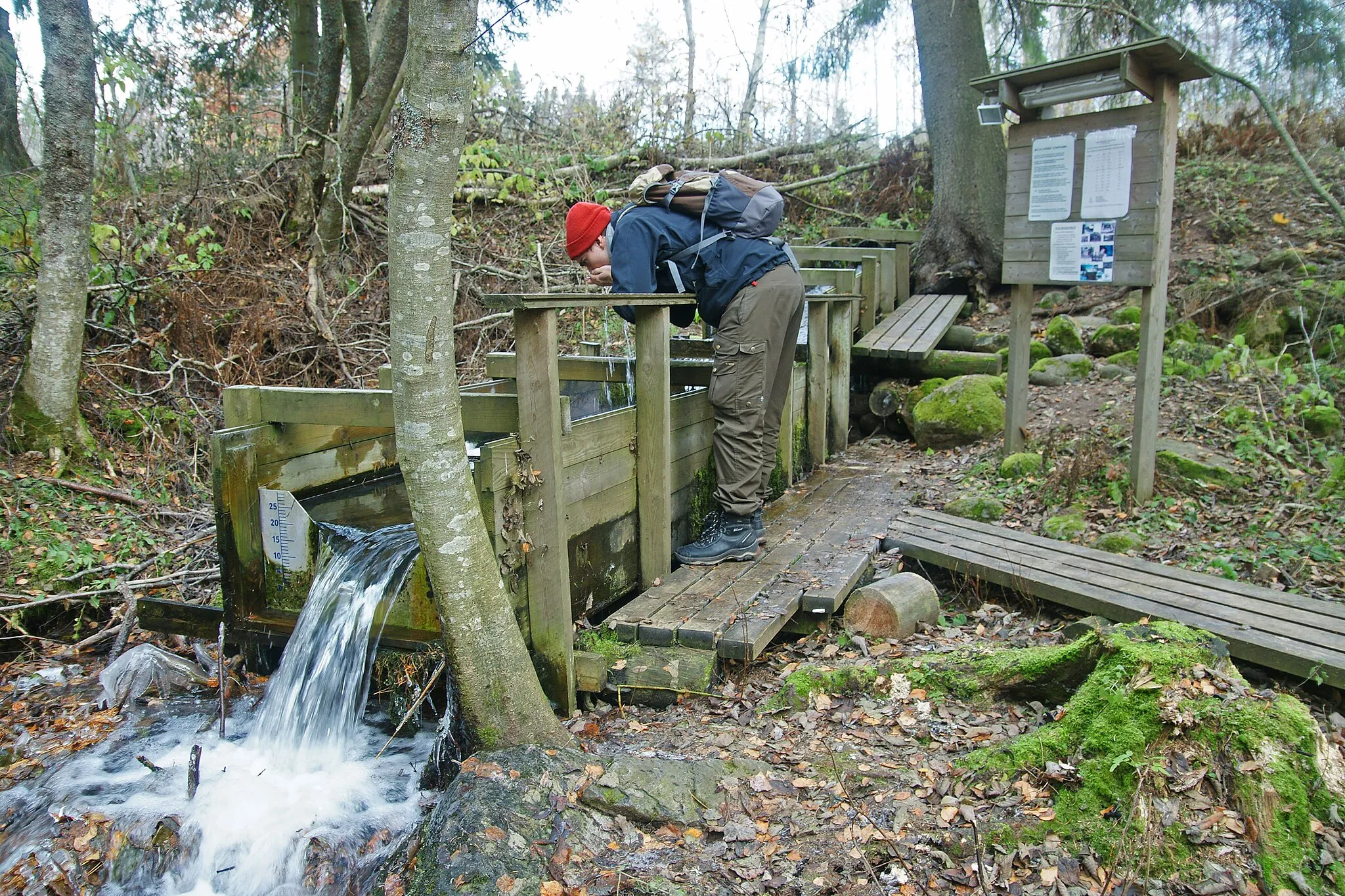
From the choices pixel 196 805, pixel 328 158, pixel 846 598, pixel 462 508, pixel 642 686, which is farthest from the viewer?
pixel 328 158

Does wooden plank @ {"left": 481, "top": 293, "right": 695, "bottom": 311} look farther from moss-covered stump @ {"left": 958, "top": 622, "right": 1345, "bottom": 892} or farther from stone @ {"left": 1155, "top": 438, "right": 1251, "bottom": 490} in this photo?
stone @ {"left": 1155, "top": 438, "right": 1251, "bottom": 490}

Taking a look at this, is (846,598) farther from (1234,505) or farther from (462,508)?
(1234,505)

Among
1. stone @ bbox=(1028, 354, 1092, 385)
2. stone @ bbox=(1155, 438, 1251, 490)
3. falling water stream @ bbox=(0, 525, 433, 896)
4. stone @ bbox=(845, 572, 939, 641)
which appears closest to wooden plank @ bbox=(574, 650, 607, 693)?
falling water stream @ bbox=(0, 525, 433, 896)

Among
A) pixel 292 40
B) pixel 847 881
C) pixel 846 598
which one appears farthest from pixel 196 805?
pixel 292 40

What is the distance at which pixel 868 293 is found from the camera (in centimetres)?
965

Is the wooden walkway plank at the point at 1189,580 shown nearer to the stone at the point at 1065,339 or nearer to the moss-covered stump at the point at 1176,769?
the moss-covered stump at the point at 1176,769

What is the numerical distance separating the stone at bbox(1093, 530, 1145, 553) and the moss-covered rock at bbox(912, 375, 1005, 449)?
236cm

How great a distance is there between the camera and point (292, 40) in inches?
421

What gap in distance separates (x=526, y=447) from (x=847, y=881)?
6.99 feet

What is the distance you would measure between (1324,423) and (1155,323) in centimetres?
164

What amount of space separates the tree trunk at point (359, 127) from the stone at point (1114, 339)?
7095mm

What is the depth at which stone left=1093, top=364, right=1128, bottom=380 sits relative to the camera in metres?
8.35

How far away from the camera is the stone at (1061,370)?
8500 millimetres

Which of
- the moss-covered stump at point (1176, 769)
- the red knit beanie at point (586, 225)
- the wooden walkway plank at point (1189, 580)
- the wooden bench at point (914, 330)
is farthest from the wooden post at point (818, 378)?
the moss-covered stump at point (1176, 769)
